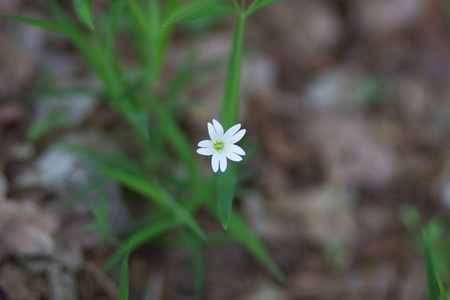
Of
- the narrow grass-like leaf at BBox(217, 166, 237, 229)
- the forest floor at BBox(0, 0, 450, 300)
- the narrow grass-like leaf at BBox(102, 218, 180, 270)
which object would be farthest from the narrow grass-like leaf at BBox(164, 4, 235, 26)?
the forest floor at BBox(0, 0, 450, 300)

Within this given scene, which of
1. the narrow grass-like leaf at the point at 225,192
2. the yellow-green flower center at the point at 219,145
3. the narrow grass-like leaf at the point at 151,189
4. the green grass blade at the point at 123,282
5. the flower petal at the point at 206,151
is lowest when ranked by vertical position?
the green grass blade at the point at 123,282

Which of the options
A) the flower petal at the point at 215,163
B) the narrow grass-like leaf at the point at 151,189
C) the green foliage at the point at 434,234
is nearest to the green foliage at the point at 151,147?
the narrow grass-like leaf at the point at 151,189

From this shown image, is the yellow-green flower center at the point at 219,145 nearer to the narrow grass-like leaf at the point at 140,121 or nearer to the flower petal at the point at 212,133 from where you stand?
the flower petal at the point at 212,133

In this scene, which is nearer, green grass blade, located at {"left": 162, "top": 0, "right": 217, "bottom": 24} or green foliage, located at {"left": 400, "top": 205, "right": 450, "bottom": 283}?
green grass blade, located at {"left": 162, "top": 0, "right": 217, "bottom": 24}

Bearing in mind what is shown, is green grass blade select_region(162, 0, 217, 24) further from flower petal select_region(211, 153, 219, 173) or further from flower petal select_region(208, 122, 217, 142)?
flower petal select_region(211, 153, 219, 173)

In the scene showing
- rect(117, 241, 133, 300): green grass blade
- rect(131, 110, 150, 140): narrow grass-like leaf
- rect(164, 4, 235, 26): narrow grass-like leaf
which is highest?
rect(164, 4, 235, 26): narrow grass-like leaf

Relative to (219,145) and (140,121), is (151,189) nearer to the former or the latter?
(140,121)

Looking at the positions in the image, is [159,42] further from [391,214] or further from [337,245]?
[391,214]
